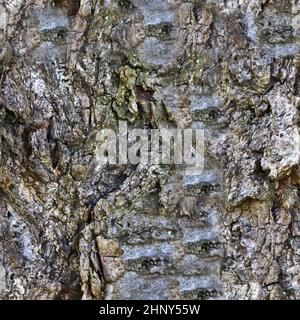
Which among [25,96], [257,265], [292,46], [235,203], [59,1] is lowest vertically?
[257,265]

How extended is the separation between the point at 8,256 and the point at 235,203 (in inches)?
44.0

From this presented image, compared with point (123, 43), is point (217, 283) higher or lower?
lower

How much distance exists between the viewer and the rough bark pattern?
10.3 feet

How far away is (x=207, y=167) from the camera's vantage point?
322 centimetres

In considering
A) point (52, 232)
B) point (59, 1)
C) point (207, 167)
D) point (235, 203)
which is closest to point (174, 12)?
point (59, 1)

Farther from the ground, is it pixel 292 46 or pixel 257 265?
pixel 292 46

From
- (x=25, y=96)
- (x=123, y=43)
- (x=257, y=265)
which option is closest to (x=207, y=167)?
(x=257, y=265)

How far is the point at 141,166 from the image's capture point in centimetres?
318

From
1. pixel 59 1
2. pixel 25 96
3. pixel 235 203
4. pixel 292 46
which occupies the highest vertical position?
pixel 59 1

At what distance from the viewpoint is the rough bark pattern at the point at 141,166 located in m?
3.14
